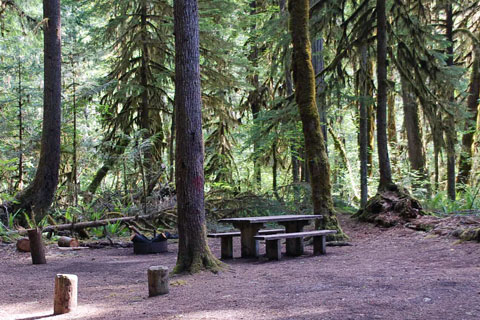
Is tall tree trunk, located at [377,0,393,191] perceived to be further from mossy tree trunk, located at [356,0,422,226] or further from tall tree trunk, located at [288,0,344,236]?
tall tree trunk, located at [288,0,344,236]

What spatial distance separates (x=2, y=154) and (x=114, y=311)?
11729mm

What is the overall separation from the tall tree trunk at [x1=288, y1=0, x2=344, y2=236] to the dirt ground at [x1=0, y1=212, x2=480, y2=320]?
3.55 ft

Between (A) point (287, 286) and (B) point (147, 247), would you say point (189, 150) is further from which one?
(B) point (147, 247)

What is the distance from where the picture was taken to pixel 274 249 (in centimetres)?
861

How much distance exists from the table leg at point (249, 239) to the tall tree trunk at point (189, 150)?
1.91m

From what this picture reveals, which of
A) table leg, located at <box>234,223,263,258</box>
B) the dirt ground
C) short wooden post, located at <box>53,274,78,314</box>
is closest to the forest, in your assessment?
the dirt ground

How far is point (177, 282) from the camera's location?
21.3 ft

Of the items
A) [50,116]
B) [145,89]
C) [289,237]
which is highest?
[145,89]

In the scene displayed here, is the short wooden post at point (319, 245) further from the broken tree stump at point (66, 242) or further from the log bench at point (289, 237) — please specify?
the broken tree stump at point (66, 242)

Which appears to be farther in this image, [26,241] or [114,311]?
[26,241]

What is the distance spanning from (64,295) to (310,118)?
6545 mm

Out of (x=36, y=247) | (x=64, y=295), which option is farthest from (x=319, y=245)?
(x=36, y=247)

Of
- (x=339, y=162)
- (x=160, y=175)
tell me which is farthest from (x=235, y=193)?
(x=339, y=162)

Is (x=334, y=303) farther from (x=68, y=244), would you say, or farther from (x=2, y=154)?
(x=2, y=154)
